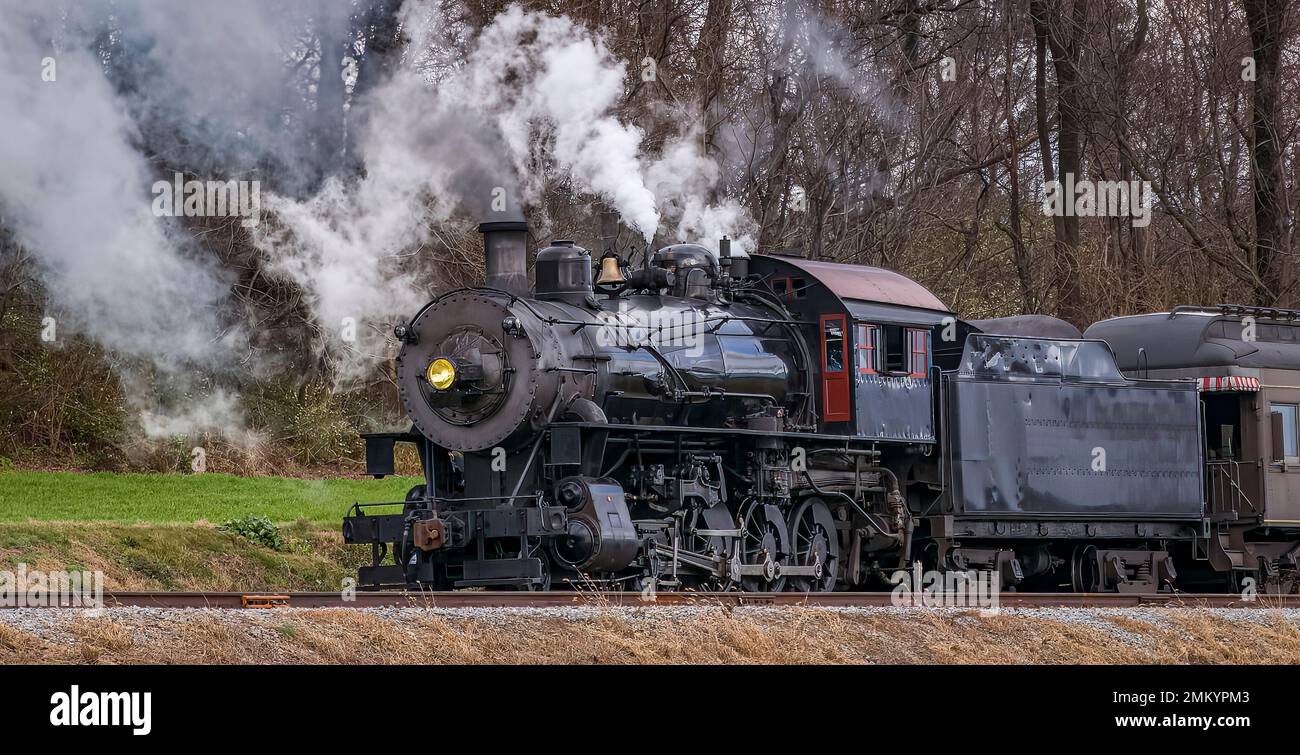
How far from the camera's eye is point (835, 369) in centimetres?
1461

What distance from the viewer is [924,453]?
50.3 feet

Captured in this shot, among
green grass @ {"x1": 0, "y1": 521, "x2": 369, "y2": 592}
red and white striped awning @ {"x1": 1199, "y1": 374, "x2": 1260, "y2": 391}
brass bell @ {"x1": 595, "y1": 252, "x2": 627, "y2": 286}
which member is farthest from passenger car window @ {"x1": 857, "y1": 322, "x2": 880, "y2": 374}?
green grass @ {"x1": 0, "y1": 521, "x2": 369, "y2": 592}

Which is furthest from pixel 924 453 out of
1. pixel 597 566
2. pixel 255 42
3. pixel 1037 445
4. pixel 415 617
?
pixel 255 42

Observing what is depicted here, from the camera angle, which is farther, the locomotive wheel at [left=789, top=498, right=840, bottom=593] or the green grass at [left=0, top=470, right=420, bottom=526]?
the green grass at [left=0, top=470, right=420, bottom=526]

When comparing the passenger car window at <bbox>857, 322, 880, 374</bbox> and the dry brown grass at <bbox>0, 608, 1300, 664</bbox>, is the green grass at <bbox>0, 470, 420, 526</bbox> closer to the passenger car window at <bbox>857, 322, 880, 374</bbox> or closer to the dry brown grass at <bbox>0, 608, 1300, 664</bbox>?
the passenger car window at <bbox>857, 322, 880, 374</bbox>

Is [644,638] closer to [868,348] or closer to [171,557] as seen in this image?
[868,348]

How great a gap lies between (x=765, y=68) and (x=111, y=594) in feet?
45.2

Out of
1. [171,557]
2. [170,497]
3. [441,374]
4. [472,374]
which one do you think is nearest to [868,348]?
[472,374]

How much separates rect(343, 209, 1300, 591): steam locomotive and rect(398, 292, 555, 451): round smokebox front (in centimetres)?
2

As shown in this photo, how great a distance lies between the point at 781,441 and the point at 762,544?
0.94 metres

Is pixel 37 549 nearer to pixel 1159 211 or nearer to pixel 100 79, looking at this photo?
pixel 100 79

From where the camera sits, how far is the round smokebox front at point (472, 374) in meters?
13.0

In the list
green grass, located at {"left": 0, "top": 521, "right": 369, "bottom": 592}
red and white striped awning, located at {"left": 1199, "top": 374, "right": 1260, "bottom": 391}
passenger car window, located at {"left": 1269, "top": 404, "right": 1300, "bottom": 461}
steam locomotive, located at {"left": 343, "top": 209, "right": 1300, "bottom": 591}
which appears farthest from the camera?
passenger car window, located at {"left": 1269, "top": 404, "right": 1300, "bottom": 461}

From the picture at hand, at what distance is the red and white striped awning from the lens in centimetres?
1697
